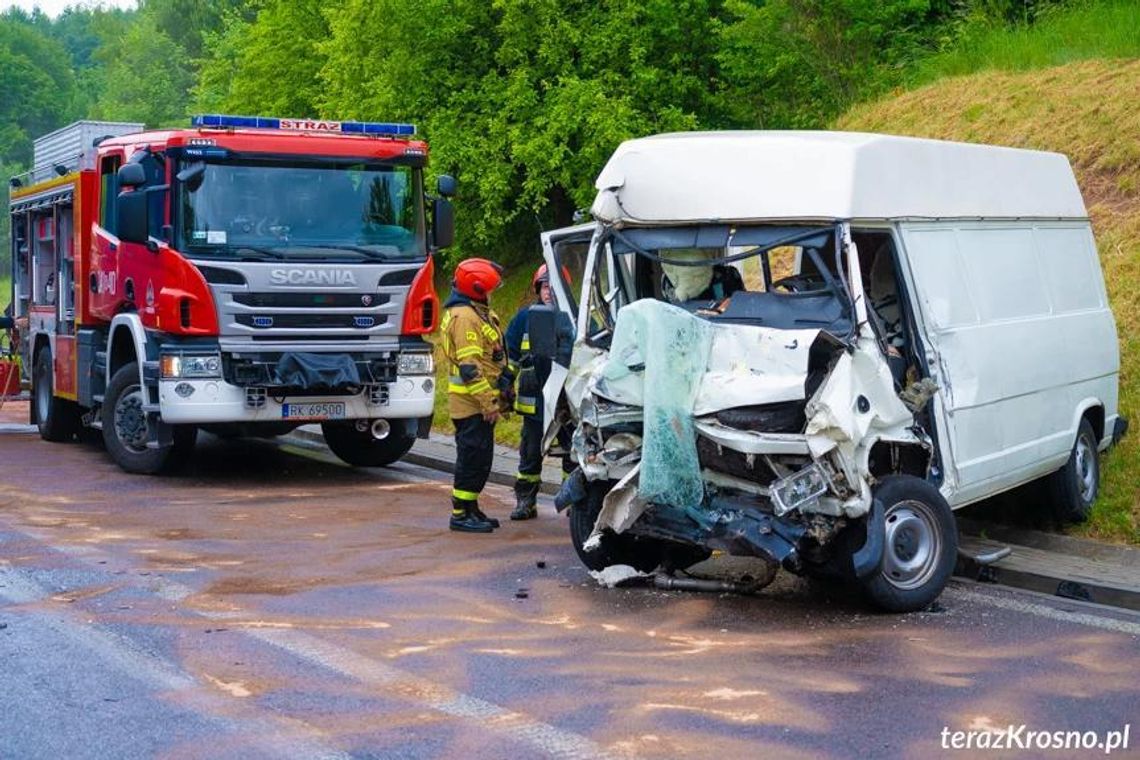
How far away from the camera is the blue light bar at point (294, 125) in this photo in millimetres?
13531

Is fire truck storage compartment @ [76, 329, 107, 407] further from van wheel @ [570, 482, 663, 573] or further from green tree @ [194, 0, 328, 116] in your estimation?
green tree @ [194, 0, 328, 116]

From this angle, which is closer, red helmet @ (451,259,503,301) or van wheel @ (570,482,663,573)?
van wheel @ (570,482,663,573)

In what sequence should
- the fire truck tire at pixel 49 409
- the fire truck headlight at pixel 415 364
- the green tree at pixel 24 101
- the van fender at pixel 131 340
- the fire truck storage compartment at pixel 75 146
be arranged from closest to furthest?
the van fender at pixel 131 340 < the fire truck headlight at pixel 415 364 < the fire truck storage compartment at pixel 75 146 < the fire truck tire at pixel 49 409 < the green tree at pixel 24 101

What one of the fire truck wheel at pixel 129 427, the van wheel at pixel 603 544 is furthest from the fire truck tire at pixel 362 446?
the van wheel at pixel 603 544

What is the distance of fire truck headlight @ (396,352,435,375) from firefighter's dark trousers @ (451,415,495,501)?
298cm

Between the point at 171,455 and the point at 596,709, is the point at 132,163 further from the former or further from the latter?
the point at 596,709

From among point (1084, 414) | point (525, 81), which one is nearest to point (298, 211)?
point (1084, 414)

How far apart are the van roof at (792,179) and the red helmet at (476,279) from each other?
1.85 m

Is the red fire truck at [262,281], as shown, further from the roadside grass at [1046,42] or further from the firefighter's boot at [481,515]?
the roadside grass at [1046,42]

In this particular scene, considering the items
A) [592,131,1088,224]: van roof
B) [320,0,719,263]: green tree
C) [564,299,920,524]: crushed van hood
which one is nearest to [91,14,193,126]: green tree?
[320,0,719,263]: green tree

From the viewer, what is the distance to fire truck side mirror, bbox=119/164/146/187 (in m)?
13.1

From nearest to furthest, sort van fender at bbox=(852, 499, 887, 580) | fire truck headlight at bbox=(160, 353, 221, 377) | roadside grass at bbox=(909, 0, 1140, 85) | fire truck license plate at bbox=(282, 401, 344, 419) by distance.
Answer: van fender at bbox=(852, 499, 887, 580) < fire truck headlight at bbox=(160, 353, 221, 377) < fire truck license plate at bbox=(282, 401, 344, 419) < roadside grass at bbox=(909, 0, 1140, 85)

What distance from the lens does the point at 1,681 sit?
6.72m

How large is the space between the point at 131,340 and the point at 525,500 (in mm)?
4485
